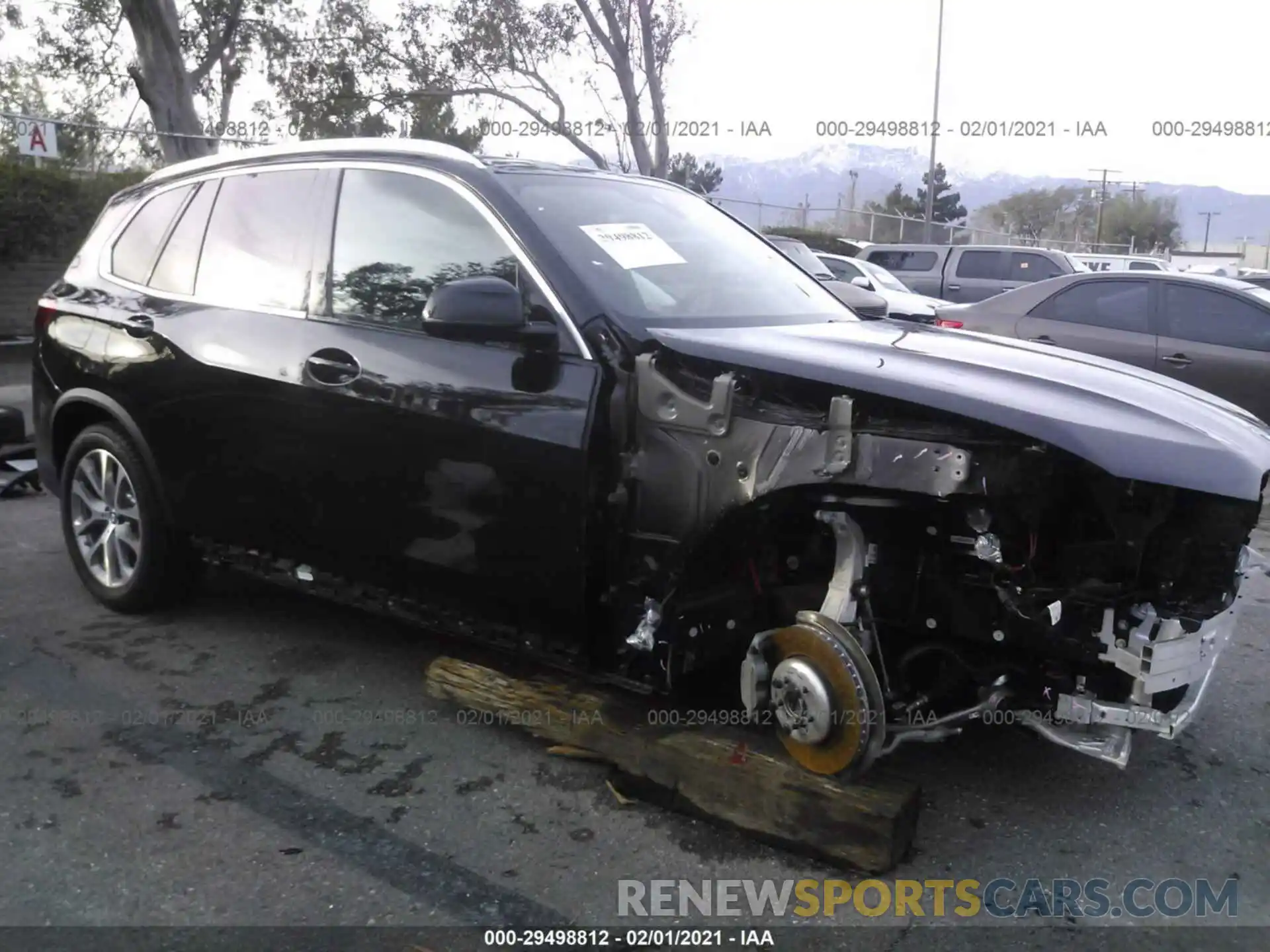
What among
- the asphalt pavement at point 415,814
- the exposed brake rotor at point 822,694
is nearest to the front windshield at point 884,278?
the asphalt pavement at point 415,814

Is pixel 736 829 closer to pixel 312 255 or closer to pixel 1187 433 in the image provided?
pixel 1187 433

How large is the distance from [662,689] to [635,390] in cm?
86

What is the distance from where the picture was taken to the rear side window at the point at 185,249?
4438 mm

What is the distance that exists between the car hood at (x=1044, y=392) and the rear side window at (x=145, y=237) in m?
2.48

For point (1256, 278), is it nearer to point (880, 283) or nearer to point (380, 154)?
point (880, 283)

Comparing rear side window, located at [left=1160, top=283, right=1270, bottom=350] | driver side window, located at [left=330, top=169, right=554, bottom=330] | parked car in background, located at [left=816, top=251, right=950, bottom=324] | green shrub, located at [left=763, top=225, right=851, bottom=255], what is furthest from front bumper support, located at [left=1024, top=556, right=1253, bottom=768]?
green shrub, located at [left=763, top=225, right=851, bottom=255]

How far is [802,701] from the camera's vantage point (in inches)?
116

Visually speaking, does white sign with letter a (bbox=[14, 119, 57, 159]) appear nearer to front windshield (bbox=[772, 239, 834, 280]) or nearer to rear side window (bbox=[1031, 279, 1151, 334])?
front windshield (bbox=[772, 239, 834, 280])

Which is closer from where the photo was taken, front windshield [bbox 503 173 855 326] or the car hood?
the car hood

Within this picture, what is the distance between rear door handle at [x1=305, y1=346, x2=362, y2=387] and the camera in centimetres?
370

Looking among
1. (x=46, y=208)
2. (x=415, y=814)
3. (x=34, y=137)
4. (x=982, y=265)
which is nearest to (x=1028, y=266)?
(x=982, y=265)

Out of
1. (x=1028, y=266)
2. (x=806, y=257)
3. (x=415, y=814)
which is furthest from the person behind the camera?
(x=1028, y=266)

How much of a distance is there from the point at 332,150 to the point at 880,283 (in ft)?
42.4

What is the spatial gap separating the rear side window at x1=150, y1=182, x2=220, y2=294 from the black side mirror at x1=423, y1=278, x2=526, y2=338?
168 cm
